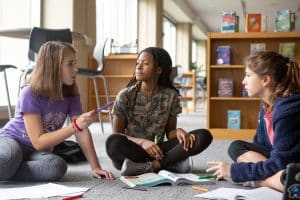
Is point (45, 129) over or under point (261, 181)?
over

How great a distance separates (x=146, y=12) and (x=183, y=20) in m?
4.28

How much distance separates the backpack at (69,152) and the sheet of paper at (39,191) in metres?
0.66

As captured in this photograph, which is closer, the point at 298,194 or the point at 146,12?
the point at 298,194

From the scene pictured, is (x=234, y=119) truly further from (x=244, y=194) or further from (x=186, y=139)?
(x=244, y=194)

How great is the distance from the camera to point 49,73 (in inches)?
79.2

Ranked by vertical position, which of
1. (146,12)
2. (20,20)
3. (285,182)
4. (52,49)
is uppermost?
(146,12)

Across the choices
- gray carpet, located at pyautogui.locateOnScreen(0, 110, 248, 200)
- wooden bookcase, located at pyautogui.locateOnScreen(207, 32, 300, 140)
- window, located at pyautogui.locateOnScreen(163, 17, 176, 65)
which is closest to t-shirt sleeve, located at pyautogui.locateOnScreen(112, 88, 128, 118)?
gray carpet, located at pyautogui.locateOnScreen(0, 110, 248, 200)

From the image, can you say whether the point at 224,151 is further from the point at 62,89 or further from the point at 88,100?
the point at 88,100

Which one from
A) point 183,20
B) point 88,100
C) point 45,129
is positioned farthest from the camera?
point 183,20

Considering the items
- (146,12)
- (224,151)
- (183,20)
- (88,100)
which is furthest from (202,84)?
(224,151)

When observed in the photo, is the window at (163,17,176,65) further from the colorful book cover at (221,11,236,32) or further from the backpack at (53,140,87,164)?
the backpack at (53,140,87,164)

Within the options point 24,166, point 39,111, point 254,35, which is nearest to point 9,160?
point 24,166

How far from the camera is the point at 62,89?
6.89 ft

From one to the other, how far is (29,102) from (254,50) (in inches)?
102
